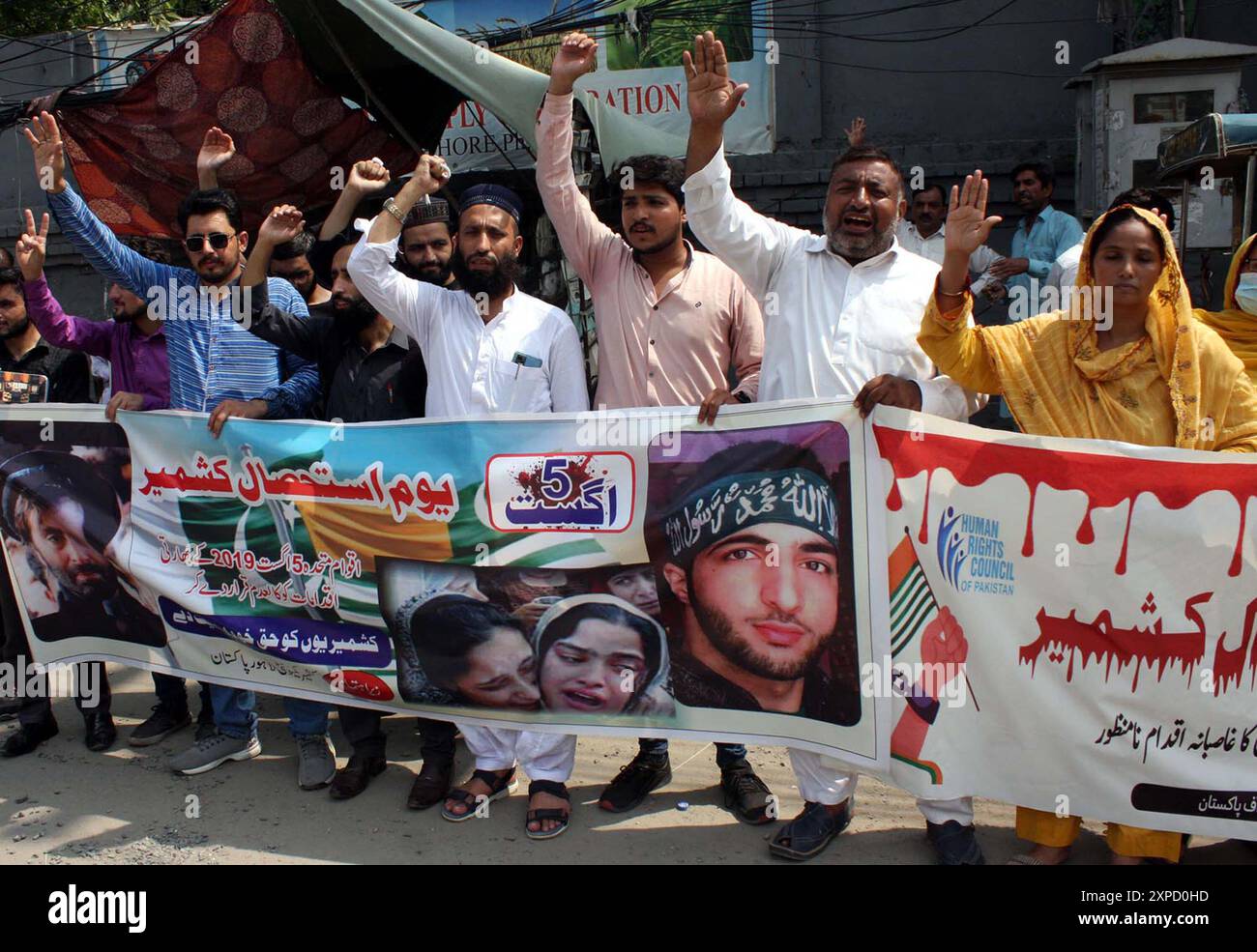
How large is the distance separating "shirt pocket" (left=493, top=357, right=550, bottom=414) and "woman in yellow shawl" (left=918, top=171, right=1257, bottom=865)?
4.50 ft

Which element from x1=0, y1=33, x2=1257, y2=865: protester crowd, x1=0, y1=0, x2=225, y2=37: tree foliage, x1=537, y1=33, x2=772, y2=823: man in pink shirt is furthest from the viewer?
x1=0, y1=0, x2=225, y2=37: tree foliage

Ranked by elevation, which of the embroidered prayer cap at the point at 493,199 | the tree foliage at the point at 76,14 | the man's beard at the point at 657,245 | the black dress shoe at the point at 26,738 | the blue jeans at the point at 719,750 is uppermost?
the tree foliage at the point at 76,14

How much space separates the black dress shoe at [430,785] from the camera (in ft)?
13.1

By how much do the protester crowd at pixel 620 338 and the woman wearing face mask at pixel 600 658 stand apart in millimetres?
Answer: 53

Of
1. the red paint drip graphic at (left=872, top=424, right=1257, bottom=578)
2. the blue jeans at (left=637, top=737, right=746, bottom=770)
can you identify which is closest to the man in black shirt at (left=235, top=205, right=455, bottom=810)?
the blue jeans at (left=637, top=737, right=746, bottom=770)

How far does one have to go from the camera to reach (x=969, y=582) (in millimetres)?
3234

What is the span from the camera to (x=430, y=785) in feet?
13.2

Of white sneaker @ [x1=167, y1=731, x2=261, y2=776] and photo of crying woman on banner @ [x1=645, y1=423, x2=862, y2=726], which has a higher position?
photo of crying woman on banner @ [x1=645, y1=423, x2=862, y2=726]

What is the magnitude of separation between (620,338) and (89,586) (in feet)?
7.93

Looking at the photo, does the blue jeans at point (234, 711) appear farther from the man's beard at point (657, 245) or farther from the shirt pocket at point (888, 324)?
the shirt pocket at point (888, 324)

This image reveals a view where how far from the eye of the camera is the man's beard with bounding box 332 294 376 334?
428 cm

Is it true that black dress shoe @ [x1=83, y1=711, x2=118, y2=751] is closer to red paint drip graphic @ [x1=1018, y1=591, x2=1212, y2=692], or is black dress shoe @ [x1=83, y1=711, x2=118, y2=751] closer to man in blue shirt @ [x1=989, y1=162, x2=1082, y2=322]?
red paint drip graphic @ [x1=1018, y1=591, x2=1212, y2=692]

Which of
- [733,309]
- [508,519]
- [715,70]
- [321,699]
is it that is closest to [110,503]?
[321,699]

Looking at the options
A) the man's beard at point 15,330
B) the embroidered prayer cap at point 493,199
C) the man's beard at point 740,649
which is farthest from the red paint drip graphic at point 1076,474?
the man's beard at point 15,330
